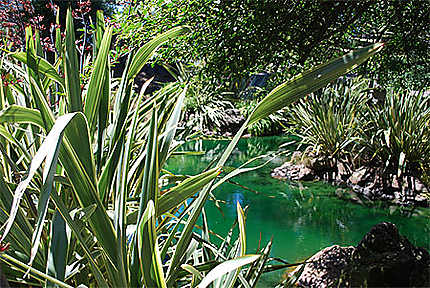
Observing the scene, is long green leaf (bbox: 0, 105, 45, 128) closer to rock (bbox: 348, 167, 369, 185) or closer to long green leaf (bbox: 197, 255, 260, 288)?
long green leaf (bbox: 197, 255, 260, 288)

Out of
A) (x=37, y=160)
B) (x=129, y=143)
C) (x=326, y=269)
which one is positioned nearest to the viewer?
(x=37, y=160)

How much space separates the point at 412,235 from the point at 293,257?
997mm

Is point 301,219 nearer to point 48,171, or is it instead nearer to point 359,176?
point 359,176

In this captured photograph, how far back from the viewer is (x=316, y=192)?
12.3ft

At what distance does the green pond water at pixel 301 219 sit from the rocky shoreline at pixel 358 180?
15cm

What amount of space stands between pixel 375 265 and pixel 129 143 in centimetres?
146

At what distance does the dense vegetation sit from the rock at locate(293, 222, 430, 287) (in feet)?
2.54

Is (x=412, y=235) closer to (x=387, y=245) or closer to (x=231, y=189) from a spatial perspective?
(x=387, y=245)

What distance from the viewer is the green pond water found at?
2533 mm

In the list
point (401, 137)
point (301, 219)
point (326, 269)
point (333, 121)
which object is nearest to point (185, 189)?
point (326, 269)

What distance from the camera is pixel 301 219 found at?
3020 mm

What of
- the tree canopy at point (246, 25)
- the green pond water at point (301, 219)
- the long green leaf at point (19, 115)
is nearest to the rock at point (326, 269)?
the green pond water at point (301, 219)

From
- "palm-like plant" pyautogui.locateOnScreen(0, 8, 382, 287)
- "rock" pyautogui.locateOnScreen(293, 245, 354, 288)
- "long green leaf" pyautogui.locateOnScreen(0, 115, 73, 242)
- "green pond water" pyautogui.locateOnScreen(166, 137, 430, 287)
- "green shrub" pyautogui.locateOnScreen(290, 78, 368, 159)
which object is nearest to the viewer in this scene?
"long green leaf" pyautogui.locateOnScreen(0, 115, 73, 242)

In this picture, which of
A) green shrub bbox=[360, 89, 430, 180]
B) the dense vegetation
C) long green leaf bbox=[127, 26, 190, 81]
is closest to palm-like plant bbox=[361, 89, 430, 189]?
green shrub bbox=[360, 89, 430, 180]
